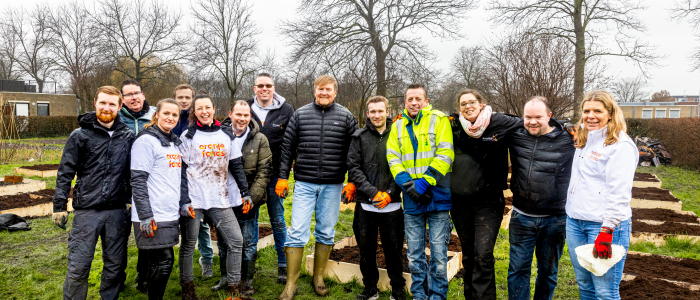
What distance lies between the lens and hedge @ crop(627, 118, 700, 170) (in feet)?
43.7

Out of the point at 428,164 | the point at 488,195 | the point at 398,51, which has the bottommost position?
the point at 488,195

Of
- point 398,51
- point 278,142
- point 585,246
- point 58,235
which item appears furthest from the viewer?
point 398,51

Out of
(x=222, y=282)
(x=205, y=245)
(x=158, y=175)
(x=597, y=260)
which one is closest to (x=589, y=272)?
(x=597, y=260)

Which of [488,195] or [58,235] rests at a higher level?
[488,195]

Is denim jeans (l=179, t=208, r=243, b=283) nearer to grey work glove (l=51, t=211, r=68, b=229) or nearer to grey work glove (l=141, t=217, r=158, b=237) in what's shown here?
grey work glove (l=141, t=217, r=158, b=237)

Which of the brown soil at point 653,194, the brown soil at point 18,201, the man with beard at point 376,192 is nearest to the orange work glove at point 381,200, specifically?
the man with beard at point 376,192

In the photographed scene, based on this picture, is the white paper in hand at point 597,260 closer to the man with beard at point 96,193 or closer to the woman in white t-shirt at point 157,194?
the woman in white t-shirt at point 157,194

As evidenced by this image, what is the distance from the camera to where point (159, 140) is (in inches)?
136

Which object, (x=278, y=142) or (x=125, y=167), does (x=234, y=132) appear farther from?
(x=125, y=167)

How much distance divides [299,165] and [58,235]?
4.39m

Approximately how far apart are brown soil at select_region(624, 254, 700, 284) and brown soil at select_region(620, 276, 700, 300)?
0.98 feet

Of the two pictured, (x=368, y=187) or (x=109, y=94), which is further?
(x=368, y=187)

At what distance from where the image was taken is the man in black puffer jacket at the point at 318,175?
397cm

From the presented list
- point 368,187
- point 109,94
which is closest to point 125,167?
point 109,94
